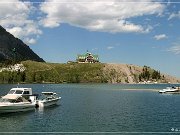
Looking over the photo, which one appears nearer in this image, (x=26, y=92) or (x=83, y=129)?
(x=83, y=129)

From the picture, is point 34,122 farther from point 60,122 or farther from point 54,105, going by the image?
point 54,105

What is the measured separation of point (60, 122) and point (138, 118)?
17861 mm

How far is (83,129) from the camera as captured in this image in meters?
64.7

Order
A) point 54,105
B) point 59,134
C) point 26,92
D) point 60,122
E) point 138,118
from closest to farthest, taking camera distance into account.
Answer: point 59,134
point 60,122
point 138,118
point 26,92
point 54,105

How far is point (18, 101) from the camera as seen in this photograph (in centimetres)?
9188

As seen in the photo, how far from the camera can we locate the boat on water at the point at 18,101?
86.2 m

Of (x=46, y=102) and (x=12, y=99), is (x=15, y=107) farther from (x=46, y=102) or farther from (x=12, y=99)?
(x=46, y=102)

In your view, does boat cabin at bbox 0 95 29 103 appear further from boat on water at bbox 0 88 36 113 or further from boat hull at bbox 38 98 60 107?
boat hull at bbox 38 98 60 107

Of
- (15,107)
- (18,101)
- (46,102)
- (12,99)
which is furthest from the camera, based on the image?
(46,102)

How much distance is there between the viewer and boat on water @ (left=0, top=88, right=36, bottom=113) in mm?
86162

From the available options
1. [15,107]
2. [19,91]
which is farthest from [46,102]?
[15,107]

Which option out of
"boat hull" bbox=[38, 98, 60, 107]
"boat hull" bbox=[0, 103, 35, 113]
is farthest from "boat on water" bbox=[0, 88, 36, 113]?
"boat hull" bbox=[38, 98, 60, 107]

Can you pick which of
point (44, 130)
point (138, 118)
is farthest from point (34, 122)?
point (138, 118)

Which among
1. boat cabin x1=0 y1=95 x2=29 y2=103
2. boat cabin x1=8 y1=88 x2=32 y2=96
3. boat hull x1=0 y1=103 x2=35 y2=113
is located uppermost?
boat cabin x1=8 y1=88 x2=32 y2=96
